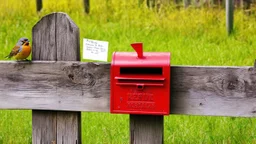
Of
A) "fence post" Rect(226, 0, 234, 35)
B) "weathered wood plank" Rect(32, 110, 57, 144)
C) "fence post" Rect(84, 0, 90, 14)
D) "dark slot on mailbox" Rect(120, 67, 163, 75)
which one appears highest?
"fence post" Rect(84, 0, 90, 14)

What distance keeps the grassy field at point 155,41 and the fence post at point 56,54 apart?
36.8 inches

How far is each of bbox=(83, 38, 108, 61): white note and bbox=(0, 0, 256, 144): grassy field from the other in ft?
3.67

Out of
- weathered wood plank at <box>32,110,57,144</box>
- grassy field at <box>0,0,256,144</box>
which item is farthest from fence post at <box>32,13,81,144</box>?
grassy field at <box>0,0,256,144</box>

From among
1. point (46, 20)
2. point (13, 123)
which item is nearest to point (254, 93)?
point (46, 20)

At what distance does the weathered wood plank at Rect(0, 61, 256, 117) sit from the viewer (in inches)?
108

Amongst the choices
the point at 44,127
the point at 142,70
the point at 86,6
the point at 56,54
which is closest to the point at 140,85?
the point at 142,70

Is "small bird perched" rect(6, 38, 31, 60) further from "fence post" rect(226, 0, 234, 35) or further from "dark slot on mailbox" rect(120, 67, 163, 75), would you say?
"fence post" rect(226, 0, 234, 35)

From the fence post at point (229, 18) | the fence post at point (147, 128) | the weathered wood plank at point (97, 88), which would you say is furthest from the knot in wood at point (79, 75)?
the fence post at point (229, 18)

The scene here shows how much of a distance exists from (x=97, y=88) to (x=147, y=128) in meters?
0.32

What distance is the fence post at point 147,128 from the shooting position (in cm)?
280

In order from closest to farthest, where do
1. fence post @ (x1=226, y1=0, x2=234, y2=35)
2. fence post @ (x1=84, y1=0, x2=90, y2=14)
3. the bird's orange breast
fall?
the bird's orange breast < fence post @ (x1=226, y1=0, x2=234, y2=35) < fence post @ (x1=84, y1=0, x2=90, y2=14)

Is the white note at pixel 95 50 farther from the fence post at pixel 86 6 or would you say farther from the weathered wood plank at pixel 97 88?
the fence post at pixel 86 6

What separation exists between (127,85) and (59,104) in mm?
407

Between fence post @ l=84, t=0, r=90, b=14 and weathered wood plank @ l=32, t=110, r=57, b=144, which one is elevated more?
fence post @ l=84, t=0, r=90, b=14
